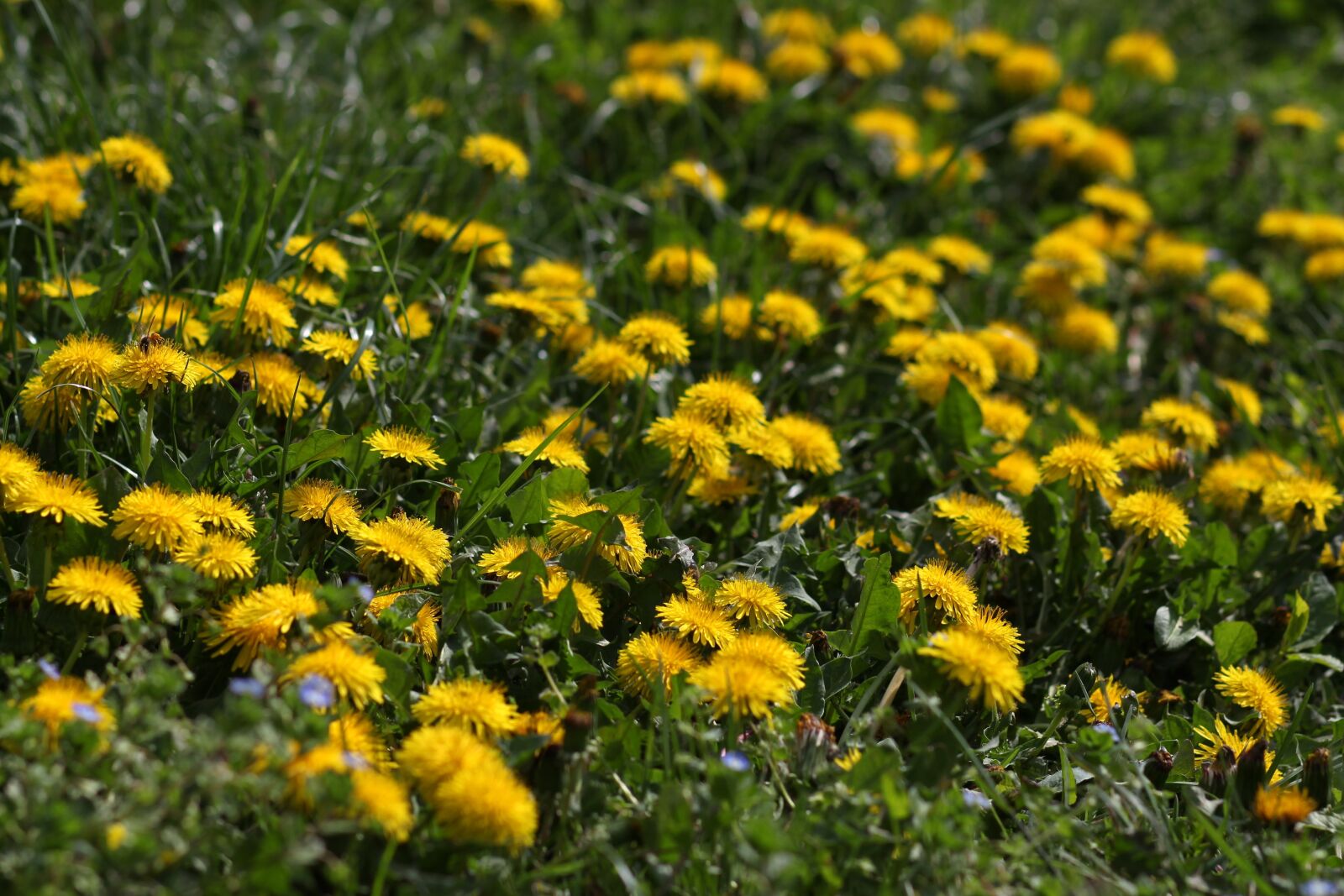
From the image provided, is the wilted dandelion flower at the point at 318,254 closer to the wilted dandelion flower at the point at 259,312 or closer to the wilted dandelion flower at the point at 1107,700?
the wilted dandelion flower at the point at 259,312

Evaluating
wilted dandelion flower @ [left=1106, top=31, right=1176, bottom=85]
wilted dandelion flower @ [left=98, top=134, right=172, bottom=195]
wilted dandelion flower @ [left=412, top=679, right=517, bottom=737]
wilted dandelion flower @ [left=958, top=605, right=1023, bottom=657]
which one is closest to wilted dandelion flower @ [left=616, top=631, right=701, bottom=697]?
wilted dandelion flower @ [left=412, top=679, right=517, bottom=737]

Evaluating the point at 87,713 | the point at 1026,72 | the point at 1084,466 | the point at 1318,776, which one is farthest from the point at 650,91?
the point at 87,713

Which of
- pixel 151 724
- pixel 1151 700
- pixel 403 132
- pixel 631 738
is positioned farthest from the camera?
pixel 403 132

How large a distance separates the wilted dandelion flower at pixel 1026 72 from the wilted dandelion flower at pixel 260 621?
150 inches

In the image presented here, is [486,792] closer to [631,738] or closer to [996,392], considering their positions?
[631,738]

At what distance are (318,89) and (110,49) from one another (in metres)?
0.63

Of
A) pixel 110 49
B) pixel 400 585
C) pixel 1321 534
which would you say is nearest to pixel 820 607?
pixel 400 585

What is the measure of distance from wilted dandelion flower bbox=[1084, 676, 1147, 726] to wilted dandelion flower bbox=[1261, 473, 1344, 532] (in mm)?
601

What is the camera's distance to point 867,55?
4.72m

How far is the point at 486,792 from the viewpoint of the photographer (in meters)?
Answer: 1.73

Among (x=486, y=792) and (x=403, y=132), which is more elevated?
(x=403, y=132)

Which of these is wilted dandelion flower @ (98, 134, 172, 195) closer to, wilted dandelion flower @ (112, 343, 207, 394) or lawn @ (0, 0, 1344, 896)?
lawn @ (0, 0, 1344, 896)

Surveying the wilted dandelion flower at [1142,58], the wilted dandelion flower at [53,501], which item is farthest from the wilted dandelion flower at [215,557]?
the wilted dandelion flower at [1142,58]

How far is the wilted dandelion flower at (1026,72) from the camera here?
4863mm
